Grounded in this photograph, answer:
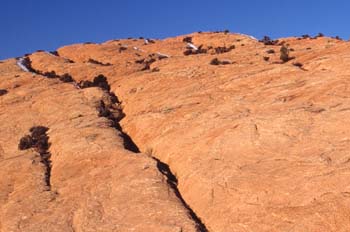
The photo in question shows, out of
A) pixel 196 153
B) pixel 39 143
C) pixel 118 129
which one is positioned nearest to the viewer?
pixel 196 153

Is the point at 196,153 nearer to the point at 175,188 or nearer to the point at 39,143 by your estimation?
the point at 175,188

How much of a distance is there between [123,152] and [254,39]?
118 ft

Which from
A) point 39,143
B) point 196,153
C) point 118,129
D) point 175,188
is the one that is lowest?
point 175,188

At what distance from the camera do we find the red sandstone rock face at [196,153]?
1761 cm

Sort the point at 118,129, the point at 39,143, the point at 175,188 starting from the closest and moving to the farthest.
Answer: the point at 175,188
the point at 39,143
the point at 118,129

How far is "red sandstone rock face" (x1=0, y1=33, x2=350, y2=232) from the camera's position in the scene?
17609 mm

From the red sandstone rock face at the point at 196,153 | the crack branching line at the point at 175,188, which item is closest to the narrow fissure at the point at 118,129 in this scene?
the crack branching line at the point at 175,188

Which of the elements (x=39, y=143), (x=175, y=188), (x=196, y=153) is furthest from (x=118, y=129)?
(x=175, y=188)

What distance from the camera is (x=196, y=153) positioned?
887 inches

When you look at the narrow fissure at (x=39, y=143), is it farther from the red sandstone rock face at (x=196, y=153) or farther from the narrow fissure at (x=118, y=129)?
the red sandstone rock face at (x=196, y=153)

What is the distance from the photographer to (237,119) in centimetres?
2420

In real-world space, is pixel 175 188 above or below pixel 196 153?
below

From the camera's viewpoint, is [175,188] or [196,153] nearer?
[175,188]

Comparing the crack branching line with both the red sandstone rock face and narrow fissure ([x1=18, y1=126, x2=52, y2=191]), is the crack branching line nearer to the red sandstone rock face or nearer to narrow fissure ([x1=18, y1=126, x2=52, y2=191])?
the red sandstone rock face
